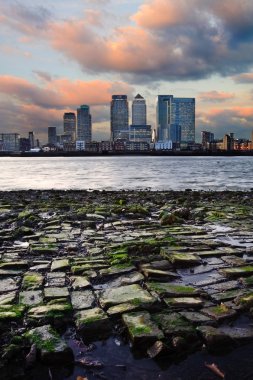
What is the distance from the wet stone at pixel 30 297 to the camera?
5302 millimetres

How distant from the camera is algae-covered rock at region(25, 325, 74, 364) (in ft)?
12.9

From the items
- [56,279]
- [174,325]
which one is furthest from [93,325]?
[56,279]

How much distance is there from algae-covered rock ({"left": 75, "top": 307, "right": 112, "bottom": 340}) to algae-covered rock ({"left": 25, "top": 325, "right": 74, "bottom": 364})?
1.07 feet

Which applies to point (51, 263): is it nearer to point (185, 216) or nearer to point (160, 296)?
point (160, 296)

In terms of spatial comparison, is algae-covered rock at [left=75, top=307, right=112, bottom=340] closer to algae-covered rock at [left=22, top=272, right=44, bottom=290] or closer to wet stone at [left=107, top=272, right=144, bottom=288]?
wet stone at [left=107, top=272, right=144, bottom=288]

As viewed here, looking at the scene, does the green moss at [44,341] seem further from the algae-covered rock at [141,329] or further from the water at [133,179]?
the water at [133,179]

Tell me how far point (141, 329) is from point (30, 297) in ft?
6.15

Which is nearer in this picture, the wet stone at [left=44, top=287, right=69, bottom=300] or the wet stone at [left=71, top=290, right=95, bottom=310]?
the wet stone at [left=71, top=290, right=95, bottom=310]

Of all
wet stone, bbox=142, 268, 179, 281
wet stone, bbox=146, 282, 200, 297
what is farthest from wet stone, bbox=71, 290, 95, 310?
wet stone, bbox=142, 268, 179, 281

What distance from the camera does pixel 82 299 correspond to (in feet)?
A: 17.7

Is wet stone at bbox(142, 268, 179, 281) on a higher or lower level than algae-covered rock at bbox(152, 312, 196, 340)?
lower

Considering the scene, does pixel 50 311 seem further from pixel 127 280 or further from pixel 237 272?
pixel 237 272

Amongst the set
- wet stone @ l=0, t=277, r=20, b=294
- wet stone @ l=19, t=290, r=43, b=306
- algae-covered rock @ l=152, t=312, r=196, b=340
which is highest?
algae-covered rock @ l=152, t=312, r=196, b=340

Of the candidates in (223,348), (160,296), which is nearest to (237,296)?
(160,296)
